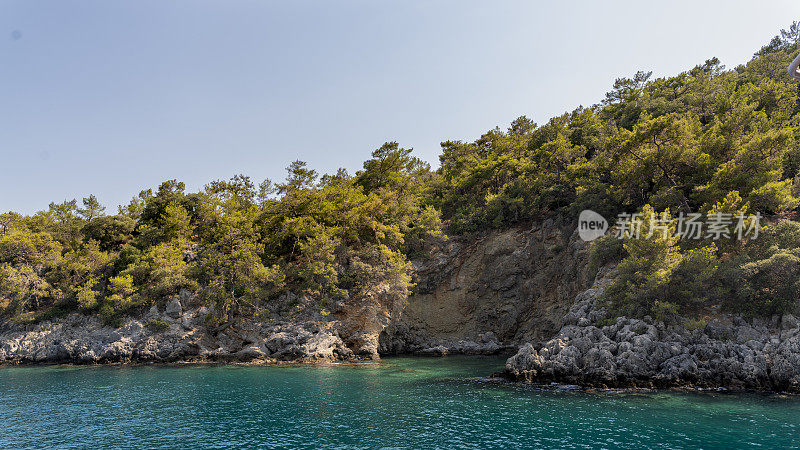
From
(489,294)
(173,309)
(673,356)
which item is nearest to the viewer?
(673,356)

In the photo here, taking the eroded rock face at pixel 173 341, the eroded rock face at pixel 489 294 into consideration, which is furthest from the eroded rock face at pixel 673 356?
the eroded rock face at pixel 173 341

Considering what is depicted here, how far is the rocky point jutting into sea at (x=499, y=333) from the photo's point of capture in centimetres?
2512

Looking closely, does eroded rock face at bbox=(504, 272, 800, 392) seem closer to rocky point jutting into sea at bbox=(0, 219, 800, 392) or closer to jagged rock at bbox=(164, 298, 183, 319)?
rocky point jutting into sea at bbox=(0, 219, 800, 392)

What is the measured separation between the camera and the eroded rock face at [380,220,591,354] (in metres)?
44.4

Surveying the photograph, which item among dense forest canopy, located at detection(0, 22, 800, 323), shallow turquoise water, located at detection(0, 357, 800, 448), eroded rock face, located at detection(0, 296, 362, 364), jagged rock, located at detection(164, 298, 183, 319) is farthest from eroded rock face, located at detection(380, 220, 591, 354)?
jagged rock, located at detection(164, 298, 183, 319)

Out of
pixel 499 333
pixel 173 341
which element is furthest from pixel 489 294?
pixel 173 341

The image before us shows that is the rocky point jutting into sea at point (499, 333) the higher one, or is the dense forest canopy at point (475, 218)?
the dense forest canopy at point (475, 218)

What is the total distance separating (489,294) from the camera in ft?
158

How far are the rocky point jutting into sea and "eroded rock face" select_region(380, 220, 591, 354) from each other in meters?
0.12

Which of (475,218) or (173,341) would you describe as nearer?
(173,341)

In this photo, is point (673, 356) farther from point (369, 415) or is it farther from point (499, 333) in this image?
point (499, 333)

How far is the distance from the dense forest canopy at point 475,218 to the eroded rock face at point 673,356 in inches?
68.8

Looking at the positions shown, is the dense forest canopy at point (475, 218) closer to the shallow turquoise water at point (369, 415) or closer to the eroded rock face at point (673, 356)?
the eroded rock face at point (673, 356)

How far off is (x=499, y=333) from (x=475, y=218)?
14678 millimetres
